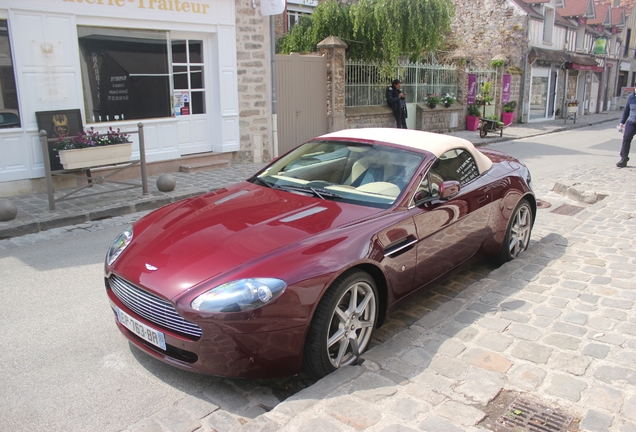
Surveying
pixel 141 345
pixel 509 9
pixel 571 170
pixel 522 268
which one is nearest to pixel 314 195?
pixel 141 345

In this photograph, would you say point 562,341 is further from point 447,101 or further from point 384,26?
point 447,101

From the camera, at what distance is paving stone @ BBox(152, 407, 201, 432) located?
2926 mm

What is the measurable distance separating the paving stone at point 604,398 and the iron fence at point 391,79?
1407 cm

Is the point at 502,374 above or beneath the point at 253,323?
beneath

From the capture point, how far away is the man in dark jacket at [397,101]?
1739cm

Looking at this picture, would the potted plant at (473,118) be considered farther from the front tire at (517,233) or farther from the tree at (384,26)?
the front tire at (517,233)

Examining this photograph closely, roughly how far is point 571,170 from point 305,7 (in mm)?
14816

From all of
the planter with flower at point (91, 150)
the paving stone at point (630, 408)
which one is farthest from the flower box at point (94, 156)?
the paving stone at point (630, 408)

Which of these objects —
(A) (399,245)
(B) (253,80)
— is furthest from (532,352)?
(B) (253,80)

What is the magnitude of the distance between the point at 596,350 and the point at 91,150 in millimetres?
7353

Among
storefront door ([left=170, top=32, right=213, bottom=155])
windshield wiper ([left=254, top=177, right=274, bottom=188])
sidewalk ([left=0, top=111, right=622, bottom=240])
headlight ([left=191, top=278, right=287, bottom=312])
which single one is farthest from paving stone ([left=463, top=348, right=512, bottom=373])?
storefront door ([left=170, top=32, right=213, bottom=155])

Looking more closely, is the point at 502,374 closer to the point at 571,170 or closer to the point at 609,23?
the point at 571,170

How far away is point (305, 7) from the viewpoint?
2284cm

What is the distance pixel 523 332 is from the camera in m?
3.91
